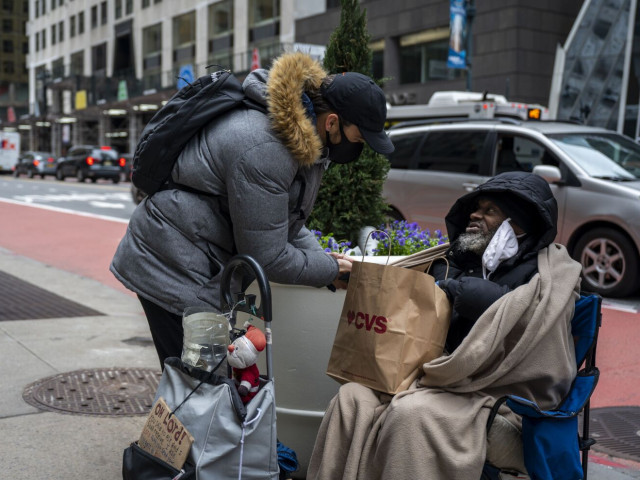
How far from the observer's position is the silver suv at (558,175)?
816 cm

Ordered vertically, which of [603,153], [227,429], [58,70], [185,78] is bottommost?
[227,429]

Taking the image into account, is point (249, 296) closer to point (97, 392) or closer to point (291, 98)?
point (291, 98)

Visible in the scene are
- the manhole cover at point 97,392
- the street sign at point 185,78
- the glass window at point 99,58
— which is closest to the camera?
the street sign at point 185,78

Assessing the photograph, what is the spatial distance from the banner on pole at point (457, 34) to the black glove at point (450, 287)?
18216 millimetres

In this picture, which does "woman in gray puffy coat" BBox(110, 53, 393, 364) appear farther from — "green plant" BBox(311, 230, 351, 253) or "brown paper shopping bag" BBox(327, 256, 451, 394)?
"green plant" BBox(311, 230, 351, 253)

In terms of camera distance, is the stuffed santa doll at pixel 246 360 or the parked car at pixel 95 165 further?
the parked car at pixel 95 165

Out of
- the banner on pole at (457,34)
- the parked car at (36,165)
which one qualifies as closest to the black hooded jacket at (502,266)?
the banner on pole at (457,34)

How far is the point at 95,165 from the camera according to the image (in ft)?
122

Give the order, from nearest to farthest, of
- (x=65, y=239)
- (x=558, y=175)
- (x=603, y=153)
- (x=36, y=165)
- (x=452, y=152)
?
(x=558, y=175) < (x=603, y=153) < (x=452, y=152) < (x=65, y=239) < (x=36, y=165)

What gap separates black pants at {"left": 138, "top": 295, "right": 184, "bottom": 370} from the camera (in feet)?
9.62

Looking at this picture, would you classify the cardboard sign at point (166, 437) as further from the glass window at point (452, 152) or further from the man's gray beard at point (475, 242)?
the glass window at point (452, 152)

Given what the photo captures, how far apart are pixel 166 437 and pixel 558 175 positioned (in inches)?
265

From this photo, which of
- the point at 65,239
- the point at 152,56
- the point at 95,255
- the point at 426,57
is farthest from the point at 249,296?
the point at 152,56

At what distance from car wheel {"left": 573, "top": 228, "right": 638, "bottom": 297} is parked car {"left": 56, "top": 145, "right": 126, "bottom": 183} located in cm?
3146
